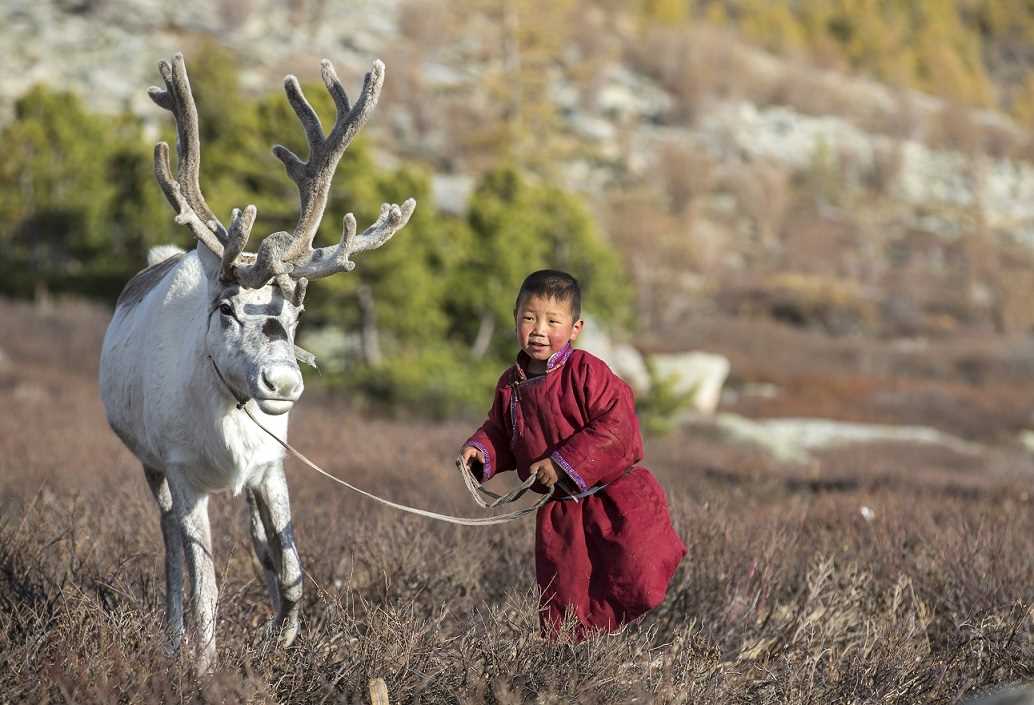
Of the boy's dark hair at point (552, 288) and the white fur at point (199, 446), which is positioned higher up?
the boy's dark hair at point (552, 288)

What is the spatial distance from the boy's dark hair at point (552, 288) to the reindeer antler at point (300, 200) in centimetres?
45

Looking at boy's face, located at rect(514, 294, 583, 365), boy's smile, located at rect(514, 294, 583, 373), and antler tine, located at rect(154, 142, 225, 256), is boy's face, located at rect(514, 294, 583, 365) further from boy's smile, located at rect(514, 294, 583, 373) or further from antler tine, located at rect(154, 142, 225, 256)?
antler tine, located at rect(154, 142, 225, 256)

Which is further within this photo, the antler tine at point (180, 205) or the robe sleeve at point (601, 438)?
the antler tine at point (180, 205)

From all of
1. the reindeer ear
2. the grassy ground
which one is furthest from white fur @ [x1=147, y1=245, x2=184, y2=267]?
the reindeer ear

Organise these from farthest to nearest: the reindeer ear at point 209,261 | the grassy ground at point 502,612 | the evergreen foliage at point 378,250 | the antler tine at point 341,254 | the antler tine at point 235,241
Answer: the evergreen foliage at point 378,250 → the reindeer ear at point 209,261 → the antler tine at point 341,254 → the antler tine at point 235,241 → the grassy ground at point 502,612

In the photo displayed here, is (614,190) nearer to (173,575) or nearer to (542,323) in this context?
(173,575)

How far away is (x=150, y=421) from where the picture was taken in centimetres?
371

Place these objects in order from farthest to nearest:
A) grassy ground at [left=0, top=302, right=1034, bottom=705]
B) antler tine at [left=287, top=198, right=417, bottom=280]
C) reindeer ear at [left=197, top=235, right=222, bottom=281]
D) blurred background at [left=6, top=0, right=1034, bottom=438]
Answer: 1. blurred background at [left=6, top=0, right=1034, bottom=438]
2. reindeer ear at [left=197, top=235, right=222, bottom=281]
3. antler tine at [left=287, top=198, right=417, bottom=280]
4. grassy ground at [left=0, top=302, right=1034, bottom=705]

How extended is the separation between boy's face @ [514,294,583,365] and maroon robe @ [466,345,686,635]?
5cm

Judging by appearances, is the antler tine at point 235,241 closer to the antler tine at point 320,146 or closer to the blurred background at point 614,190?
the antler tine at point 320,146

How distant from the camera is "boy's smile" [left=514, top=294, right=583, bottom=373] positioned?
134 inches

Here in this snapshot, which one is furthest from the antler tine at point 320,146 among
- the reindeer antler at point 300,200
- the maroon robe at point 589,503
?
the maroon robe at point 589,503

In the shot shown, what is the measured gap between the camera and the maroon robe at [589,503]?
341cm

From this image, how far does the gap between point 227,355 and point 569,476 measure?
1008 millimetres
